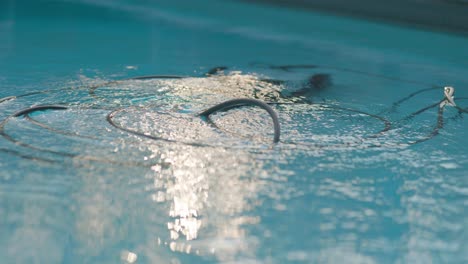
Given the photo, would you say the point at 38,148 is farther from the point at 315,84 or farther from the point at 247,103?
the point at 315,84

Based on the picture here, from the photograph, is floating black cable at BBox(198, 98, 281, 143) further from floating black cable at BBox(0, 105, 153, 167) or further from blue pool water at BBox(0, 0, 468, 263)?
floating black cable at BBox(0, 105, 153, 167)

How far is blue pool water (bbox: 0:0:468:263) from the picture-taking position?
54.4 inches

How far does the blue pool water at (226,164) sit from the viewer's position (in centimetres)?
138

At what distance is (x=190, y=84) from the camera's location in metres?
2.71

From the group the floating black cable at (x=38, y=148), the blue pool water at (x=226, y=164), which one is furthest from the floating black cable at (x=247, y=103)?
the floating black cable at (x=38, y=148)

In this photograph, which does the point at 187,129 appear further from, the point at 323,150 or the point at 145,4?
the point at 145,4

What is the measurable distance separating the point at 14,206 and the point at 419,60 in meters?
2.70

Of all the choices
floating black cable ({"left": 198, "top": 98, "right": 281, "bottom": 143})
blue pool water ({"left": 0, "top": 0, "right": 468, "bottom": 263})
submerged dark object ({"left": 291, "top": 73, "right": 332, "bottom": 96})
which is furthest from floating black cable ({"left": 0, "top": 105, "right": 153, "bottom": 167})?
submerged dark object ({"left": 291, "top": 73, "right": 332, "bottom": 96})

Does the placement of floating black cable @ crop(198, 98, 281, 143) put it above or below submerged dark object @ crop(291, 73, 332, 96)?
above

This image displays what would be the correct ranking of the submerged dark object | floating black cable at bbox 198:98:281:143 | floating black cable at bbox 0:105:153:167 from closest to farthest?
floating black cable at bbox 0:105:153:167 → floating black cable at bbox 198:98:281:143 → the submerged dark object

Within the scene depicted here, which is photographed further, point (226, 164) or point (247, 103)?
point (247, 103)

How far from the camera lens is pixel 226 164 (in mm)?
1775

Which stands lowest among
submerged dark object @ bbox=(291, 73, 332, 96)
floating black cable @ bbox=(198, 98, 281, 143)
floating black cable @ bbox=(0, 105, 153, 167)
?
floating black cable @ bbox=(0, 105, 153, 167)

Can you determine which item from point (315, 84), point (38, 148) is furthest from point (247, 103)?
point (315, 84)
